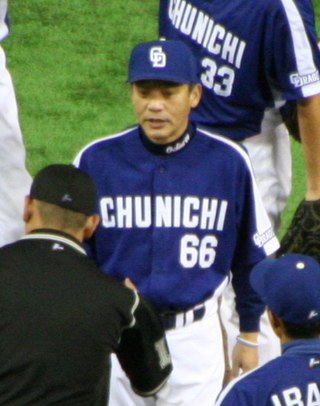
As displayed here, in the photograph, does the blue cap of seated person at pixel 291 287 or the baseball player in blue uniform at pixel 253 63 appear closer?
the blue cap of seated person at pixel 291 287

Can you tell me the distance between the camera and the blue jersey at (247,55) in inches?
267

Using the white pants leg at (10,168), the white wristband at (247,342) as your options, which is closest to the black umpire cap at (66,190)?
the white pants leg at (10,168)

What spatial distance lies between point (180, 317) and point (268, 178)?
1276 millimetres

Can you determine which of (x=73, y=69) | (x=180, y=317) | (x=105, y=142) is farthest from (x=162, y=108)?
(x=73, y=69)

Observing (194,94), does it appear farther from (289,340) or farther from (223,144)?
(289,340)

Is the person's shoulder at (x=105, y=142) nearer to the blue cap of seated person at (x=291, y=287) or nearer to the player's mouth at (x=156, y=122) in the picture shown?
the player's mouth at (x=156, y=122)

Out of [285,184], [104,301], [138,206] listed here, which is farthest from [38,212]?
[285,184]

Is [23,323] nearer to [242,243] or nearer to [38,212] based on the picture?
[38,212]

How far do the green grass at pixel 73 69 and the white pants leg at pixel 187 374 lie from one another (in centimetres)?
325

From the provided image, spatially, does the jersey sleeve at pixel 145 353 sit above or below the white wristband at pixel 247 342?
above

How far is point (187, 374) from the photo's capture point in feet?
20.7

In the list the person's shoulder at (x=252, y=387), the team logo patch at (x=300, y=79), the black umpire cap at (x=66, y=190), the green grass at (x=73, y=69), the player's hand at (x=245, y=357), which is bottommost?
the green grass at (x=73, y=69)

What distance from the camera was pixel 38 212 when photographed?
5.40m

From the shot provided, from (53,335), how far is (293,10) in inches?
83.8
